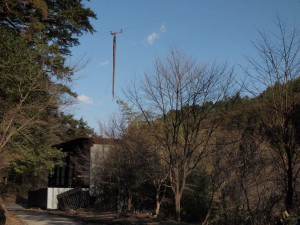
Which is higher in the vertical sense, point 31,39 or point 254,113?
point 31,39

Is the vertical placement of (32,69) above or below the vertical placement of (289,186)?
above

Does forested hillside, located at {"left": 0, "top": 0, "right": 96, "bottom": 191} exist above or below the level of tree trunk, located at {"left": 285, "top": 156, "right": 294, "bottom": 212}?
above

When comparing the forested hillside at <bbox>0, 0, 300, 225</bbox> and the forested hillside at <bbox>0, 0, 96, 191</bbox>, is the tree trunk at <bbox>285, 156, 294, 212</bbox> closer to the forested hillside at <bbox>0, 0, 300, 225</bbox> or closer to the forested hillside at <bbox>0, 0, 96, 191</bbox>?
the forested hillside at <bbox>0, 0, 300, 225</bbox>

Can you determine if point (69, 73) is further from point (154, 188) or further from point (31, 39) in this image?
point (154, 188)

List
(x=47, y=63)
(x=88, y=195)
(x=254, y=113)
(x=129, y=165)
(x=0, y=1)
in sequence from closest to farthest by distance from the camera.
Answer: (x=254, y=113) → (x=0, y=1) → (x=47, y=63) → (x=129, y=165) → (x=88, y=195)

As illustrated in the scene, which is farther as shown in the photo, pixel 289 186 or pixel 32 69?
pixel 32 69

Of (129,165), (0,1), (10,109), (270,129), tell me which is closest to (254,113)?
(270,129)

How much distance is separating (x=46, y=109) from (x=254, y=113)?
10.3m

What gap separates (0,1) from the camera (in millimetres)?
20672

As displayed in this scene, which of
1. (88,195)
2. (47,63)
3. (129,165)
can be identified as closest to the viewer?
(47,63)

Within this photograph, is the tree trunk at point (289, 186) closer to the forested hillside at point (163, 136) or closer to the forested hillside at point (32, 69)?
the forested hillside at point (163, 136)

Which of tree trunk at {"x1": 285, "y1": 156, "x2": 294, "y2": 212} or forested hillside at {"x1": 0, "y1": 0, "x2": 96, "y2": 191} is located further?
forested hillside at {"x1": 0, "y1": 0, "x2": 96, "y2": 191}

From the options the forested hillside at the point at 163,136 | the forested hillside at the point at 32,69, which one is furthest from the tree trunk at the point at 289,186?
the forested hillside at the point at 32,69

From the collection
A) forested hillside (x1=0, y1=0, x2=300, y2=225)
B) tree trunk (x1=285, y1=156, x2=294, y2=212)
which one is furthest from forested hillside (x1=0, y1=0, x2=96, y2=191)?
tree trunk (x1=285, y1=156, x2=294, y2=212)
